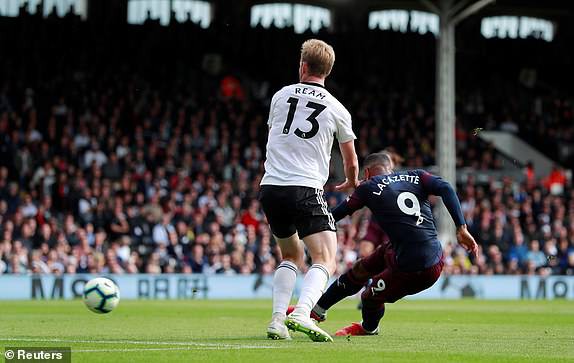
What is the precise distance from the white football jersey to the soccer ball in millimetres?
3151

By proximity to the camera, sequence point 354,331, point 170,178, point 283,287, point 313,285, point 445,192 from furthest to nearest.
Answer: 1. point 170,178
2. point 354,331
3. point 445,192
4. point 283,287
5. point 313,285

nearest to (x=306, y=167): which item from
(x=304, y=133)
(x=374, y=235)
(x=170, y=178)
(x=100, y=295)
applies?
(x=304, y=133)

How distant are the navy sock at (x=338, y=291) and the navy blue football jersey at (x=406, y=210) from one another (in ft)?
2.26

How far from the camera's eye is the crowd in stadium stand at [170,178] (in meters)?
23.9

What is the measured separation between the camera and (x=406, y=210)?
9070 mm

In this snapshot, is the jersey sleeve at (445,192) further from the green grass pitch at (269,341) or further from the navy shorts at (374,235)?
the navy shorts at (374,235)

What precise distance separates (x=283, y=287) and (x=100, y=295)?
3.04 metres

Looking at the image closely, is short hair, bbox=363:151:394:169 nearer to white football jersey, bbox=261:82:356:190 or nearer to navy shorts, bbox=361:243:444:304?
navy shorts, bbox=361:243:444:304

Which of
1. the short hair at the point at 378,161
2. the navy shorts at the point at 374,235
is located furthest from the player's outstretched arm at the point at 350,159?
the navy shorts at the point at 374,235

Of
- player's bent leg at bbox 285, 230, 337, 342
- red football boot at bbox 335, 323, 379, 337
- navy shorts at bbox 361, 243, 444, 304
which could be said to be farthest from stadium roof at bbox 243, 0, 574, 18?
player's bent leg at bbox 285, 230, 337, 342

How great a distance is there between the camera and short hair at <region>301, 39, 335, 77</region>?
8.21m

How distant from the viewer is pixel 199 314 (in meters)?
14.8

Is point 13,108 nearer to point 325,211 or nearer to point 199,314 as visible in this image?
point 199,314

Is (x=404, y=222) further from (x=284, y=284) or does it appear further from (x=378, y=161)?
(x=284, y=284)
